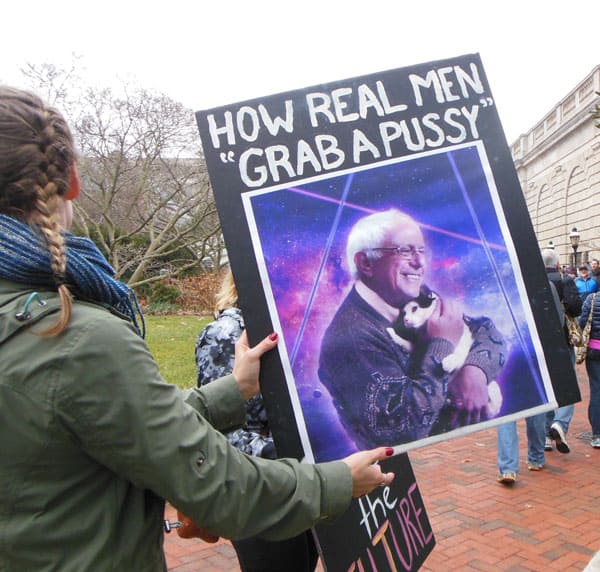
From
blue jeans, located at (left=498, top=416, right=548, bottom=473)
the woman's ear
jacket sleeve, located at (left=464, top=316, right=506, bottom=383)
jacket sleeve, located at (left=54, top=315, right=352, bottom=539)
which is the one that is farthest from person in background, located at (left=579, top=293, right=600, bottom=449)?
the woman's ear

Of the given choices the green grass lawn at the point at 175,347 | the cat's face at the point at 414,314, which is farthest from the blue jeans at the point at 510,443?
the green grass lawn at the point at 175,347

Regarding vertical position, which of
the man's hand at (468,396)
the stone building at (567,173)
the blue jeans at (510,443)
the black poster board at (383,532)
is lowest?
the blue jeans at (510,443)

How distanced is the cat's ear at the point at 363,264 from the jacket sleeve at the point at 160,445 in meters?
0.65

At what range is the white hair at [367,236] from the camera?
1.79 meters

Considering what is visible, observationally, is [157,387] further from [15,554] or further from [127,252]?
[127,252]

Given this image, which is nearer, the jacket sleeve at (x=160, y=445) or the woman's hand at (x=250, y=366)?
the jacket sleeve at (x=160, y=445)

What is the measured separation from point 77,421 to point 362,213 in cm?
100

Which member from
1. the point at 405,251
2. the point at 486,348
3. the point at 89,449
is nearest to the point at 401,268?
the point at 405,251

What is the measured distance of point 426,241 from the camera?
1.81 m

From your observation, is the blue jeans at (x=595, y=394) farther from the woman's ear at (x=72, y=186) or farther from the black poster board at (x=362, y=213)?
the woman's ear at (x=72, y=186)

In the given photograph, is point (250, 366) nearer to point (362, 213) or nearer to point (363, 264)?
point (363, 264)

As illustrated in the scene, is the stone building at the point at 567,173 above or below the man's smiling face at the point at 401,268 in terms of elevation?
above

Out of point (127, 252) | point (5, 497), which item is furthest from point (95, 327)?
point (127, 252)

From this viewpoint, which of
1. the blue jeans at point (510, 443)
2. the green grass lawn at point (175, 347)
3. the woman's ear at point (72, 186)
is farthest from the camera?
the green grass lawn at point (175, 347)
